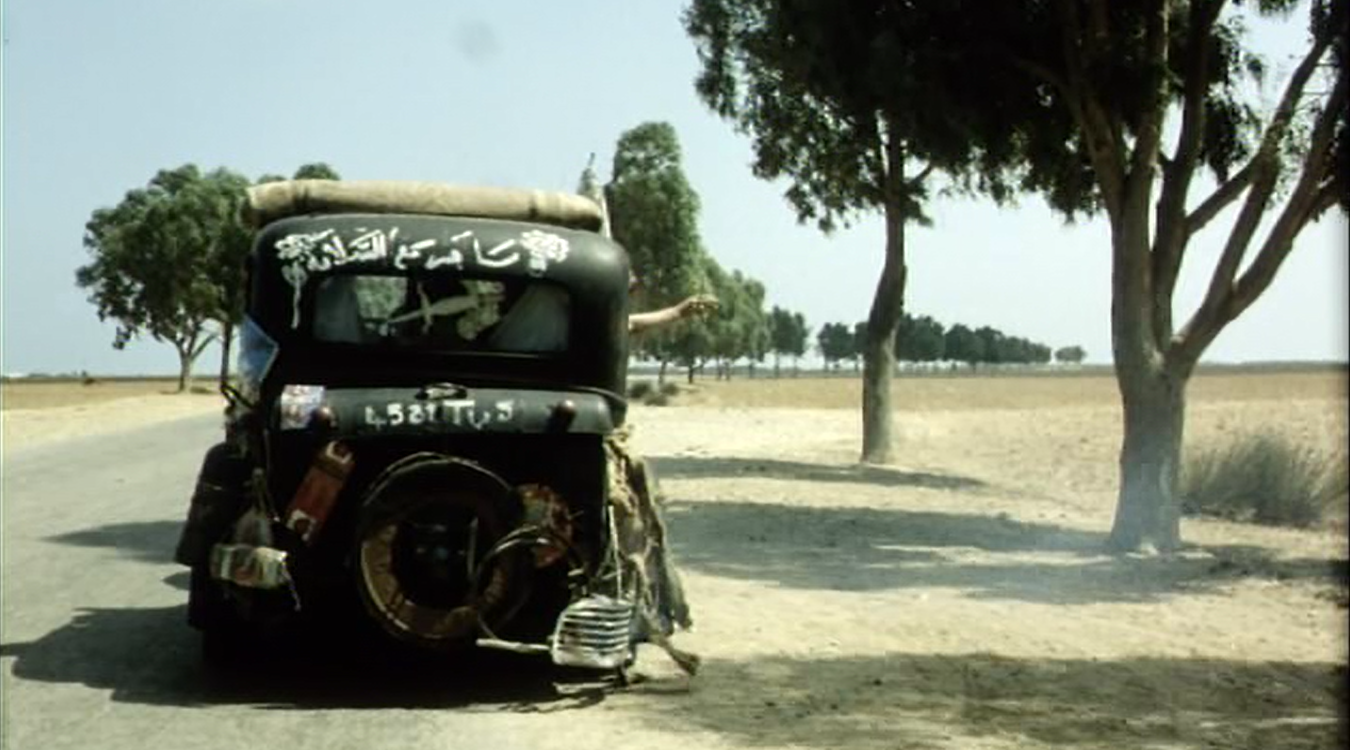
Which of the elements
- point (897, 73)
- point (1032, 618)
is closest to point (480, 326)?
point (1032, 618)

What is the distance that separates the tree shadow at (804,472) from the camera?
23.9m

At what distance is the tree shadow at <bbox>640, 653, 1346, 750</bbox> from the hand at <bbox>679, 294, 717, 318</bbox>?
2.09m

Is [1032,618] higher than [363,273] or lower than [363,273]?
lower

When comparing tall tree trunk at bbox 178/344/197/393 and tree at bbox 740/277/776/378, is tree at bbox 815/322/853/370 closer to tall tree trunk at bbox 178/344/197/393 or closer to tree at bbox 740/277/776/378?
tree at bbox 740/277/776/378

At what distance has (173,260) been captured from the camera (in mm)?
66812

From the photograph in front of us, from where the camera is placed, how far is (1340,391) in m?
11.1

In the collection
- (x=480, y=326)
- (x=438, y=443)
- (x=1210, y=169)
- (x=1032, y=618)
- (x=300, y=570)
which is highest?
(x=1210, y=169)

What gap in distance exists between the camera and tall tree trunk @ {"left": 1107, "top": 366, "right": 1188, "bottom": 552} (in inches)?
586

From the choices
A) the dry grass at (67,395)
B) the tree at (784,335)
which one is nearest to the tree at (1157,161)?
the dry grass at (67,395)

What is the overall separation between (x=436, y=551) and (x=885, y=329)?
19.5 meters

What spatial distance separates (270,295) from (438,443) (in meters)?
1.25

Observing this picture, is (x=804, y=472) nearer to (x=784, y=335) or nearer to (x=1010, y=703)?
(x=1010, y=703)

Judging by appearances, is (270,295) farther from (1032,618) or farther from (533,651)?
(1032,618)

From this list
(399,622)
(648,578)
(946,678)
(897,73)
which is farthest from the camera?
(897,73)
